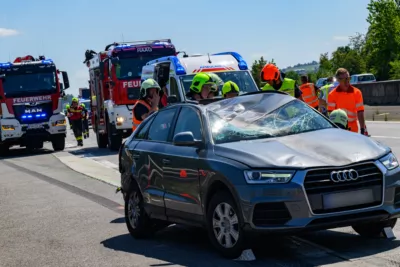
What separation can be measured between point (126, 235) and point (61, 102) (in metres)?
20.1

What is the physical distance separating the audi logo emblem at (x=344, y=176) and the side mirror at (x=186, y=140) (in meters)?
1.51

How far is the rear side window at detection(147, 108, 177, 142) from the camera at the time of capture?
9.05m

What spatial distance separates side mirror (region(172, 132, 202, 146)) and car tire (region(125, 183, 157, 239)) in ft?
4.88

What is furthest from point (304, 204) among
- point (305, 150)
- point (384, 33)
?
point (384, 33)

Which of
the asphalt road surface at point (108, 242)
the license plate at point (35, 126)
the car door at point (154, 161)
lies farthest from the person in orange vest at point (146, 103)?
the license plate at point (35, 126)

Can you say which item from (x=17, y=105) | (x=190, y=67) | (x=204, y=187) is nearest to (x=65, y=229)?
(x=204, y=187)

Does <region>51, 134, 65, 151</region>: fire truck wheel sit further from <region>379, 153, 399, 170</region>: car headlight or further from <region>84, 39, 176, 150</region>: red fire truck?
<region>379, 153, 399, 170</region>: car headlight

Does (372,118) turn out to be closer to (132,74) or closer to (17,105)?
(132,74)

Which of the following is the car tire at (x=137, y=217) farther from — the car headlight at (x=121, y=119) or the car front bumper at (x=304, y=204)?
the car headlight at (x=121, y=119)

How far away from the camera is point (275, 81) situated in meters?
12.2

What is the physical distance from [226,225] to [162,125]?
2089 millimetres

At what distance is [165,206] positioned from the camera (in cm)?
868

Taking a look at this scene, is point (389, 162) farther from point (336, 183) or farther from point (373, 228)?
point (373, 228)

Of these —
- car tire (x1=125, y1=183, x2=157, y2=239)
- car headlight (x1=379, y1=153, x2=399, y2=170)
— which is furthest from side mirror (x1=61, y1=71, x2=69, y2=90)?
car headlight (x1=379, y1=153, x2=399, y2=170)
